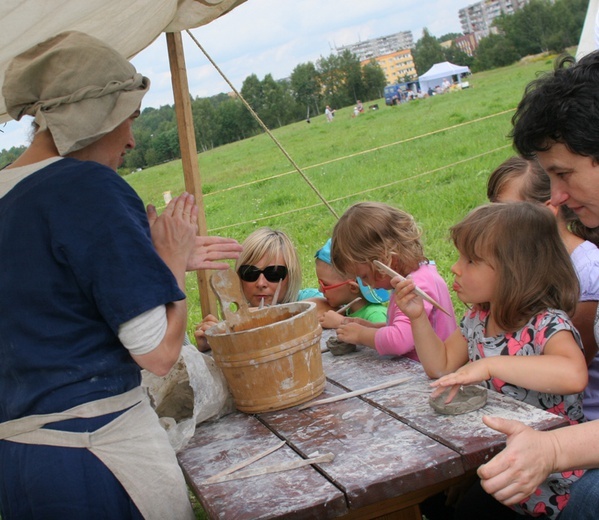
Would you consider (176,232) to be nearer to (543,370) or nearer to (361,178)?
(543,370)

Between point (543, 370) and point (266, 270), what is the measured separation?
164 cm

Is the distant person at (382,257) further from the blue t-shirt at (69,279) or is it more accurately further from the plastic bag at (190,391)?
the blue t-shirt at (69,279)

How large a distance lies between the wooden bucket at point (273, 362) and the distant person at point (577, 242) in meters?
0.84

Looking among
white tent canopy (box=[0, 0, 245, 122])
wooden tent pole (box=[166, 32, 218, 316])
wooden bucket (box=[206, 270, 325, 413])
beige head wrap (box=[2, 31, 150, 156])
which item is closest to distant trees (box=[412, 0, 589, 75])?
wooden tent pole (box=[166, 32, 218, 316])

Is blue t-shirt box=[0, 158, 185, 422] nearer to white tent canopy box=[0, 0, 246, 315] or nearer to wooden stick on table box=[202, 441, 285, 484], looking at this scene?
wooden stick on table box=[202, 441, 285, 484]

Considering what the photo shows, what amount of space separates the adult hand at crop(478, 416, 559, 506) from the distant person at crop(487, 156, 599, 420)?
0.70m

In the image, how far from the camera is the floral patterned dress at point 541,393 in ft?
6.47

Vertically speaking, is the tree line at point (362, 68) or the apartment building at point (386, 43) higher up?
the apartment building at point (386, 43)

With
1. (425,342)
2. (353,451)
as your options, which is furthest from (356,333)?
(353,451)

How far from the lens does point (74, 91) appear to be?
1858 millimetres

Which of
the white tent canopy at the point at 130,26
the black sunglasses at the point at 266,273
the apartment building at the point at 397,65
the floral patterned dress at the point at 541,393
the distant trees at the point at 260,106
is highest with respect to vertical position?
the apartment building at the point at 397,65

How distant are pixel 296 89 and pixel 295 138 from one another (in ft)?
87.0

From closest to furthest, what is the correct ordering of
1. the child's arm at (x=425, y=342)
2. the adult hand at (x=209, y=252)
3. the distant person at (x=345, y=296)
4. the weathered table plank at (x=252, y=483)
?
the weathered table plank at (x=252, y=483) < the adult hand at (x=209, y=252) < the child's arm at (x=425, y=342) < the distant person at (x=345, y=296)

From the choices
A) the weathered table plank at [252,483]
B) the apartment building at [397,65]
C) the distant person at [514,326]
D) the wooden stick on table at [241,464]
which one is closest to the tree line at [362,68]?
the distant person at [514,326]
